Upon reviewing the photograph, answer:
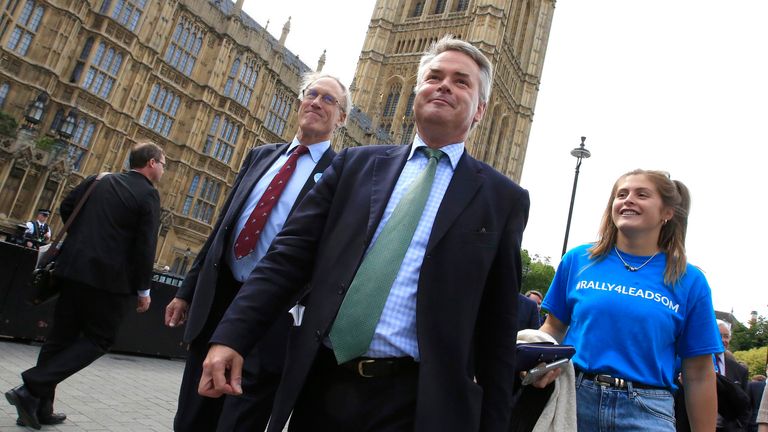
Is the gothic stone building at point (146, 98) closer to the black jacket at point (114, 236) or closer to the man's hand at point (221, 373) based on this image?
the black jacket at point (114, 236)

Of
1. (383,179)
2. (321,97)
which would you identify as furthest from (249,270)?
(383,179)

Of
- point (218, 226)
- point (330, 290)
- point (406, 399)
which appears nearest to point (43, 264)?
point (218, 226)

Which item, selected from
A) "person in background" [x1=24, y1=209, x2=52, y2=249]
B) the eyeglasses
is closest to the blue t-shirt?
the eyeglasses

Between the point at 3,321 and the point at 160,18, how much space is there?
64.3 feet

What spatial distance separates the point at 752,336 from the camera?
146 ft

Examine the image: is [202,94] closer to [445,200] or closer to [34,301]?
[34,301]

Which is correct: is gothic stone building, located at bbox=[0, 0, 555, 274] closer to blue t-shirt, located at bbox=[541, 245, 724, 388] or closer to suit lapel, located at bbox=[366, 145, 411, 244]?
suit lapel, located at bbox=[366, 145, 411, 244]

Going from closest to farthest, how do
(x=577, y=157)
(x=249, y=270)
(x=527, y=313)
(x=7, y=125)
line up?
(x=249, y=270)
(x=527, y=313)
(x=577, y=157)
(x=7, y=125)

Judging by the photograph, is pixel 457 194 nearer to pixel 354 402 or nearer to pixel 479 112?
pixel 479 112

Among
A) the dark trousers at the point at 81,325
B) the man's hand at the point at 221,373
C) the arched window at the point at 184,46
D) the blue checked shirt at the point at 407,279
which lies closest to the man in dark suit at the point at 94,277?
the dark trousers at the point at 81,325

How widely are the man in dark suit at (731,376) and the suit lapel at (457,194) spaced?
260 cm

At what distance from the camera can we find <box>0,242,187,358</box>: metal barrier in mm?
6941

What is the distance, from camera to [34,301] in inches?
168

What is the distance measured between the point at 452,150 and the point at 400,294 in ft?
2.13
